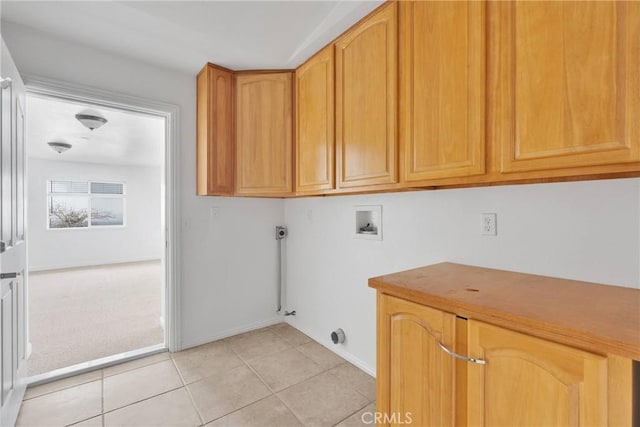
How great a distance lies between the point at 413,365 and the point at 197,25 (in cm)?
226

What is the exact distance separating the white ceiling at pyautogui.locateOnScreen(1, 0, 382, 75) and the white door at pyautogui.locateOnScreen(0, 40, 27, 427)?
0.44m

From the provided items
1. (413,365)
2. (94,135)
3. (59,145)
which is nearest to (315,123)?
(413,365)

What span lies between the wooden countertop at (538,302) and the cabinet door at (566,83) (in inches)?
18.1

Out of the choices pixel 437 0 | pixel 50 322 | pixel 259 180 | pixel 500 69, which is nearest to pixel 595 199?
pixel 500 69

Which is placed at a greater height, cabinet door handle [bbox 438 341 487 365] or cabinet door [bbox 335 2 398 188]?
→ cabinet door [bbox 335 2 398 188]

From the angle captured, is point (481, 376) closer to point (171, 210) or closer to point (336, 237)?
point (336, 237)

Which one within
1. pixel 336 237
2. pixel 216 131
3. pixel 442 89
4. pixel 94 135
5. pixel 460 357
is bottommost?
pixel 460 357

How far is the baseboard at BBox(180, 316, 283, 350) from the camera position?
2.52 meters

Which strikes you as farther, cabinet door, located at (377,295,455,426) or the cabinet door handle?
cabinet door, located at (377,295,455,426)

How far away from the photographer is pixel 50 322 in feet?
10.1

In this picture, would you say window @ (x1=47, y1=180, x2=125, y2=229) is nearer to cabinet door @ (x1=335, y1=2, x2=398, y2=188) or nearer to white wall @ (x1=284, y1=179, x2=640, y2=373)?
white wall @ (x1=284, y1=179, x2=640, y2=373)

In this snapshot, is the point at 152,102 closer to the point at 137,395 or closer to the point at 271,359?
the point at 137,395

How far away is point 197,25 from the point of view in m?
1.84

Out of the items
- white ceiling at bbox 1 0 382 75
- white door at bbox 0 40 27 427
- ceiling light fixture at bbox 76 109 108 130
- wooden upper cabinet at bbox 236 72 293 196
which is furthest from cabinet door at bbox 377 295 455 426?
ceiling light fixture at bbox 76 109 108 130
